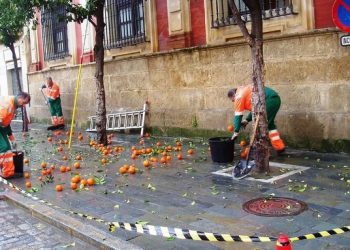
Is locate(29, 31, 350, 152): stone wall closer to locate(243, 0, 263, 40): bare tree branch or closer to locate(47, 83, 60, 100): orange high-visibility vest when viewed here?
locate(47, 83, 60, 100): orange high-visibility vest

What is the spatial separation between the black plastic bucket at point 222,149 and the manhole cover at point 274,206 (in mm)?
2249

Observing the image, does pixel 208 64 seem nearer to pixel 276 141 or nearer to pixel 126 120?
pixel 276 141

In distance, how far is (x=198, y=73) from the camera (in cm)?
1078

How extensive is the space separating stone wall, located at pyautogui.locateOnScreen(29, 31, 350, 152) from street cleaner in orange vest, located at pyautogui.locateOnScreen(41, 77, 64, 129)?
1324 millimetres

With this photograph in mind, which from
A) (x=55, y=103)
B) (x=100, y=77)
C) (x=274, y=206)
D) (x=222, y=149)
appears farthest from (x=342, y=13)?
(x=55, y=103)

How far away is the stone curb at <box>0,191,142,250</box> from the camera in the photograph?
445 cm

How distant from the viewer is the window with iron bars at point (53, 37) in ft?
54.8

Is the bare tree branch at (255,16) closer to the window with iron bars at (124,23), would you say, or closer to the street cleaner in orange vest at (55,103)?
the window with iron bars at (124,23)

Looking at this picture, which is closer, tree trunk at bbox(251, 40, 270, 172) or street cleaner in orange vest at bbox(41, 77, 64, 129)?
tree trunk at bbox(251, 40, 270, 172)

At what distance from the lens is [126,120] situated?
42.8ft

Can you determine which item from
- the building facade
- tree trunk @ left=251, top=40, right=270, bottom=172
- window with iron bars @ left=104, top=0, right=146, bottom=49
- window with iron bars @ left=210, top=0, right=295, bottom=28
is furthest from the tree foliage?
tree trunk @ left=251, top=40, right=270, bottom=172

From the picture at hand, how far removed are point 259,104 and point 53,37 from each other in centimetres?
1247

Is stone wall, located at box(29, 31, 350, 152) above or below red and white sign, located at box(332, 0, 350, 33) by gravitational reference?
below

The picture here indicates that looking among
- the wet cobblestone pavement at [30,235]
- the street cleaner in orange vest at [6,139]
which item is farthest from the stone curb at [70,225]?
the street cleaner in orange vest at [6,139]
